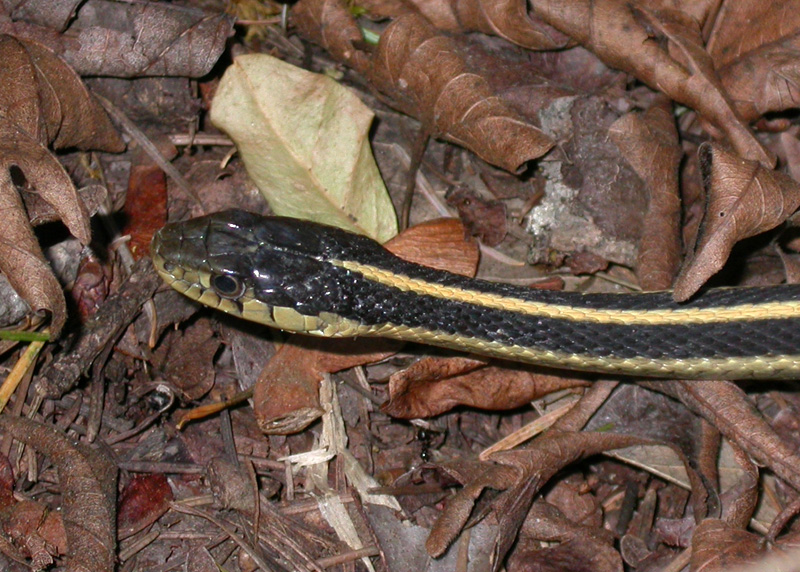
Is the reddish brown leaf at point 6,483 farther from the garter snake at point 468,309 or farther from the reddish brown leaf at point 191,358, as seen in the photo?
the garter snake at point 468,309

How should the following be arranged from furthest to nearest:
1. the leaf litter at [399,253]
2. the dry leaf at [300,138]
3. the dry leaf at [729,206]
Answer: the dry leaf at [300,138]
the leaf litter at [399,253]
the dry leaf at [729,206]

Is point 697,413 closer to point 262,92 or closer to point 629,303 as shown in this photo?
point 629,303

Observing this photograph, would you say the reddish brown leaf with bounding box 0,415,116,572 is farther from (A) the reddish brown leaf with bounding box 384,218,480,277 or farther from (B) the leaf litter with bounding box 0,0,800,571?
(A) the reddish brown leaf with bounding box 384,218,480,277

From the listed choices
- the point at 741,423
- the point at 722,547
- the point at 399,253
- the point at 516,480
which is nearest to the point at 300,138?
the point at 399,253

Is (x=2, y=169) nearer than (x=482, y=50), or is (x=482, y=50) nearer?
(x=2, y=169)

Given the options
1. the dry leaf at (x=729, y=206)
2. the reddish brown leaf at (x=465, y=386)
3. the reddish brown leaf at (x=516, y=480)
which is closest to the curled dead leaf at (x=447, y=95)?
the dry leaf at (x=729, y=206)

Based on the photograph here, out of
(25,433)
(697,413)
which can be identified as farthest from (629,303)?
(25,433)

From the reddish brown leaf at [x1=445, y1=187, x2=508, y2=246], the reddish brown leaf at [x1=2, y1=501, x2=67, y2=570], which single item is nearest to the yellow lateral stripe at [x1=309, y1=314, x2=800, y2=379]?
the reddish brown leaf at [x1=445, y1=187, x2=508, y2=246]

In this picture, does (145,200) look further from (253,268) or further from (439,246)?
(439,246)
